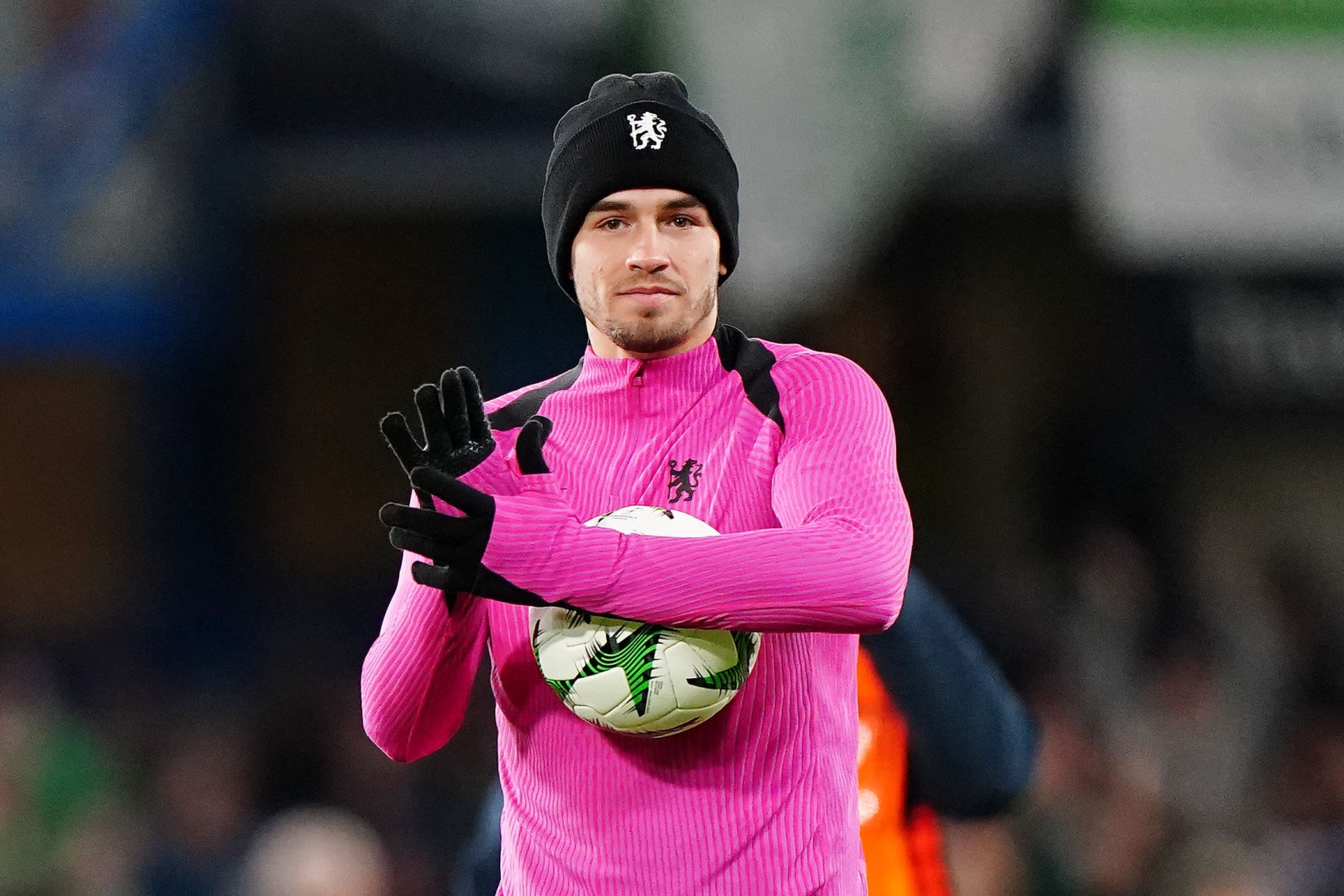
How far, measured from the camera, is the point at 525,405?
96.9 inches

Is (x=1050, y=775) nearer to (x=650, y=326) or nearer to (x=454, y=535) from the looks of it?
(x=650, y=326)

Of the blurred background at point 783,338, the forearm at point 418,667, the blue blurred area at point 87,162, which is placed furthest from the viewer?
the blue blurred area at point 87,162

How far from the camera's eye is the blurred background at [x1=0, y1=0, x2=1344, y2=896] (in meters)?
7.11

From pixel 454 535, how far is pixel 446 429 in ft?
0.45

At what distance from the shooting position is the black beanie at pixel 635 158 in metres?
2.32

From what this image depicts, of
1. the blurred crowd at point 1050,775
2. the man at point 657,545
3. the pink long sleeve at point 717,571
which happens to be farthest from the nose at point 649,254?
the blurred crowd at point 1050,775

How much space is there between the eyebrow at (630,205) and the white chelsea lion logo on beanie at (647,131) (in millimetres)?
69

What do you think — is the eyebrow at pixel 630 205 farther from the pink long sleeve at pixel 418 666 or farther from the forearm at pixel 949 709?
the forearm at pixel 949 709

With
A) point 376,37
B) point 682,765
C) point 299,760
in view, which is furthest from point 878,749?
point 376,37

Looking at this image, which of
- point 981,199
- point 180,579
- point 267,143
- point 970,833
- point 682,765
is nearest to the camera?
point 682,765

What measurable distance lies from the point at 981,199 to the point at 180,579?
4.38 metres

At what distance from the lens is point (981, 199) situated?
9703 millimetres

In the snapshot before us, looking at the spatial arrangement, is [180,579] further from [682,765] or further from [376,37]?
[682,765]

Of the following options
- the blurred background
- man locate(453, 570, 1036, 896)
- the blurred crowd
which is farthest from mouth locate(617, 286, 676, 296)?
the blurred background
